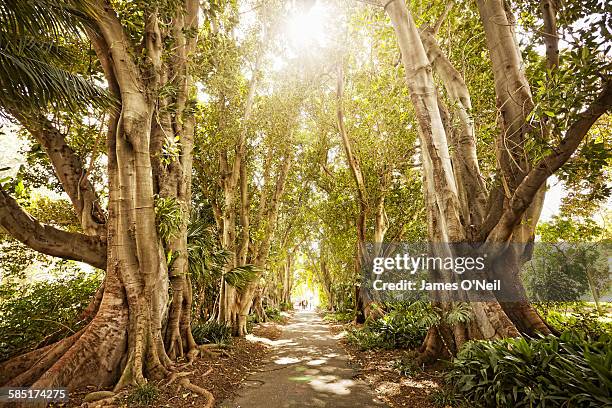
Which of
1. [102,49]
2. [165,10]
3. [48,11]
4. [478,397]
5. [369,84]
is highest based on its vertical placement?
[369,84]

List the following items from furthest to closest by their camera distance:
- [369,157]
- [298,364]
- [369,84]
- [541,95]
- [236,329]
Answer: [369,157]
[236,329]
[369,84]
[298,364]
[541,95]

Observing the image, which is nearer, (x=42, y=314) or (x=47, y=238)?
(x=47, y=238)

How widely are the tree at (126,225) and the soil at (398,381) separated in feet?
13.0

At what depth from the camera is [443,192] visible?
5957 millimetres

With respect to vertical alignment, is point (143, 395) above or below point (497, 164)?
below

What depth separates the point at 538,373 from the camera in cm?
371

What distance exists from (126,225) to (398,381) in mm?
6031

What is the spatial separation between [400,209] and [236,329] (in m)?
10.1

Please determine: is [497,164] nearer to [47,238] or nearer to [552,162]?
[552,162]

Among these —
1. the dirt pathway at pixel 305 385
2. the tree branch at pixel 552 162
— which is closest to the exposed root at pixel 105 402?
the dirt pathway at pixel 305 385

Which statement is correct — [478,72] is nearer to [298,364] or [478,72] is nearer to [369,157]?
[369,157]

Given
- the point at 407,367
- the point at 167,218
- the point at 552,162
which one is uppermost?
the point at 552,162

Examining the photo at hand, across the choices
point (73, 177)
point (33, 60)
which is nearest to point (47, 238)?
point (73, 177)

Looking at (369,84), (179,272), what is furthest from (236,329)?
(369,84)
